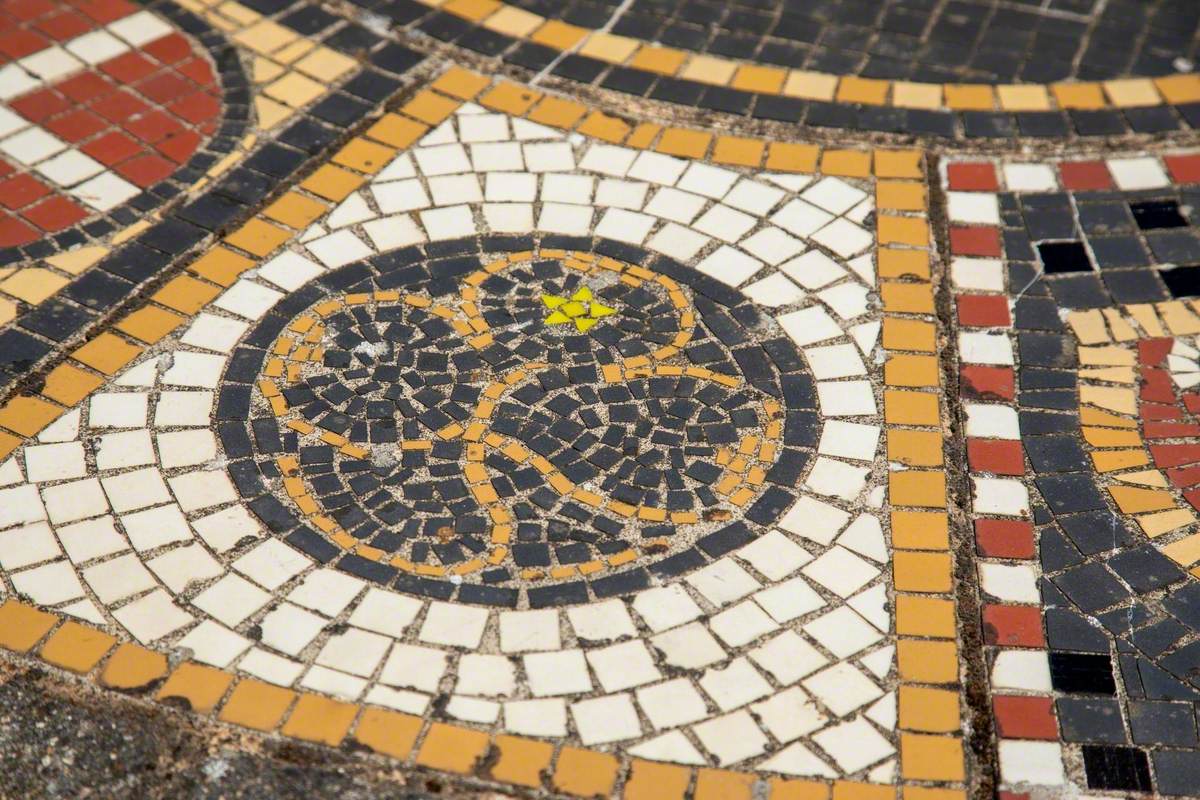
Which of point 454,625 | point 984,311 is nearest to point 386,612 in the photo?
point 454,625

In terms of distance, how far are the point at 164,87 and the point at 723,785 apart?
13.3 ft

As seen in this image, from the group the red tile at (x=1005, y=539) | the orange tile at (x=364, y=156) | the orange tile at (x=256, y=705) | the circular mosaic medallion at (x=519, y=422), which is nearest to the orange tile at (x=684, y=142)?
the circular mosaic medallion at (x=519, y=422)

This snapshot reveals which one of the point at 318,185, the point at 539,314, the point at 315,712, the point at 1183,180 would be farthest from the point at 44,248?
the point at 1183,180

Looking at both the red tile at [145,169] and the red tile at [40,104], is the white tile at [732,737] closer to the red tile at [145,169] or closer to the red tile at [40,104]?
the red tile at [145,169]

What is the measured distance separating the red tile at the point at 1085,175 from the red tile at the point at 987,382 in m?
1.21

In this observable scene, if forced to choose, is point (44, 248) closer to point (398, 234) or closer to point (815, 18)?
point (398, 234)

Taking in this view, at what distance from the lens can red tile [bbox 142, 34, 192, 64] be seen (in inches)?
263

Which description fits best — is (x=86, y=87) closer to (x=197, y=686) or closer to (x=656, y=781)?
(x=197, y=686)

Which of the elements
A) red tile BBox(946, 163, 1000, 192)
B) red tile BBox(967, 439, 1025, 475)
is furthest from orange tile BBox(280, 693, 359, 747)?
red tile BBox(946, 163, 1000, 192)

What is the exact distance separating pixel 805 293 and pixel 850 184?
72cm

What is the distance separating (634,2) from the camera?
711cm

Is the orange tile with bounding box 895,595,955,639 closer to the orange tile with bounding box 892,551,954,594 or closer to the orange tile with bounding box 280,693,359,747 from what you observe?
the orange tile with bounding box 892,551,954,594

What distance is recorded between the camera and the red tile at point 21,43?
6.68 meters

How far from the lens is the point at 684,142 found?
250 inches
